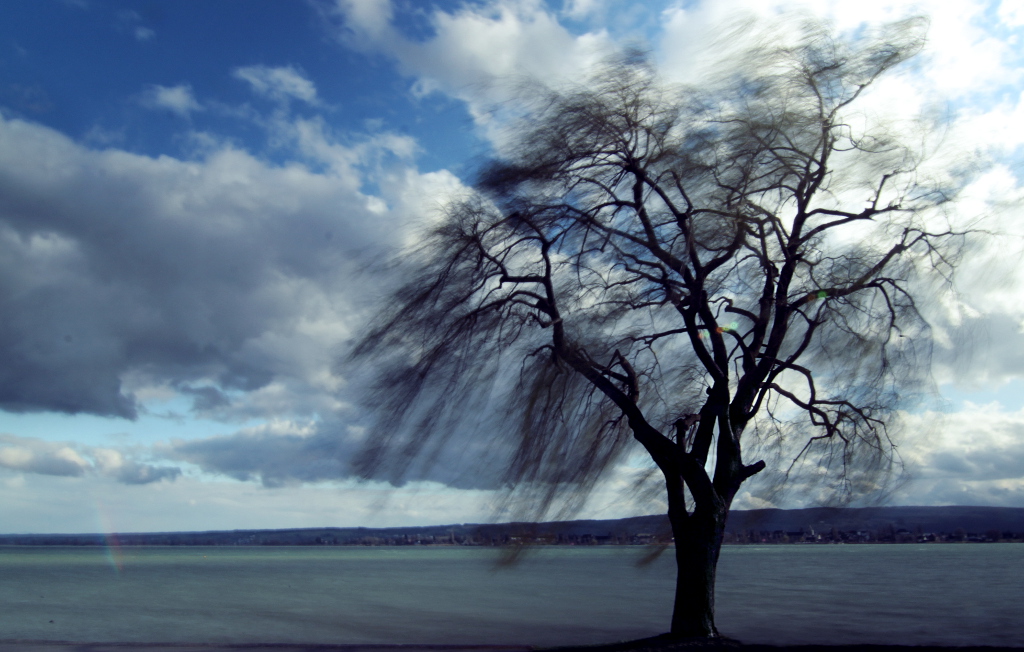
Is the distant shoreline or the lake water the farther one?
the lake water

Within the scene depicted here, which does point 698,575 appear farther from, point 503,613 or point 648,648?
point 503,613

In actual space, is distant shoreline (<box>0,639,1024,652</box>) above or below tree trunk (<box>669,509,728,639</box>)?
below

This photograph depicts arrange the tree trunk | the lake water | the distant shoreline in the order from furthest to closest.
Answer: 1. the lake water
2. the tree trunk
3. the distant shoreline

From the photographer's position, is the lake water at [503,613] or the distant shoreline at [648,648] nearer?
the distant shoreline at [648,648]

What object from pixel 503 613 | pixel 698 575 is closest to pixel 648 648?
pixel 698 575

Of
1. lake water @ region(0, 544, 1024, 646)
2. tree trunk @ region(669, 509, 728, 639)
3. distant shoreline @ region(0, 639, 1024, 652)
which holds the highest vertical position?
tree trunk @ region(669, 509, 728, 639)

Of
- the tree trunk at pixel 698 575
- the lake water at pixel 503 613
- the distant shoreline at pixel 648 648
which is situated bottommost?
the lake water at pixel 503 613

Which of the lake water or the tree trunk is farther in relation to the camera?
the lake water

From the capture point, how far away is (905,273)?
859 cm

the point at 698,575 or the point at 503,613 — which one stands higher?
the point at 698,575

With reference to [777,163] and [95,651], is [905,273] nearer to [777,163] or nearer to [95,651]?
[777,163]

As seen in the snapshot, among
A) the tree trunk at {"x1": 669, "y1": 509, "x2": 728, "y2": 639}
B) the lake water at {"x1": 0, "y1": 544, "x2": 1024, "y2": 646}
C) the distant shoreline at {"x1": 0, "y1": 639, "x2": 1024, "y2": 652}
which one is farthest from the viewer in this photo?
the lake water at {"x1": 0, "y1": 544, "x2": 1024, "y2": 646}

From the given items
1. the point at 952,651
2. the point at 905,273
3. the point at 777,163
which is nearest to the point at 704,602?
the point at 952,651

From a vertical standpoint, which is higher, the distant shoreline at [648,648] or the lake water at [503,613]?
the distant shoreline at [648,648]
